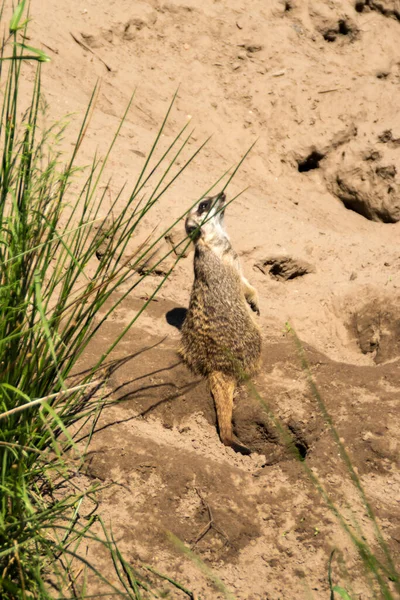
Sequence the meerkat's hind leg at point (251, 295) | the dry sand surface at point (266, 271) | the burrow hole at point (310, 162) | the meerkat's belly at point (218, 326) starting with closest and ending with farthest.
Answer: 1. the dry sand surface at point (266, 271)
2. the meerkat's belly at point (218, 326)
3. the meerkat's hind leg at point (251, 295)
4. the burrow hole at point (310, 162)

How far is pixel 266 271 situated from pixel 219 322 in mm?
1140

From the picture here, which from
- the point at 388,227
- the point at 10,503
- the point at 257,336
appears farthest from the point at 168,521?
the point at 388,227

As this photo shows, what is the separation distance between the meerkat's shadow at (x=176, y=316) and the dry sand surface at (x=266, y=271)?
0.08 ft

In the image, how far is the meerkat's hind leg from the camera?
4.12 metres

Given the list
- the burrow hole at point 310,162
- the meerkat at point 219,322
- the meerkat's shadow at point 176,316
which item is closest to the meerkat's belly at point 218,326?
the meerkat at point 219,322

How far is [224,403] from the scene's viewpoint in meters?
3.34

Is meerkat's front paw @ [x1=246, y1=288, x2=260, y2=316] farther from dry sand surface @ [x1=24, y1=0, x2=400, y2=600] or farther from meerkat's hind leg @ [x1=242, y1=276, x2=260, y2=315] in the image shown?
dry sand surface @ [x1=24, y1=0, x2=400, y2=600]

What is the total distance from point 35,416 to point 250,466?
1453mm

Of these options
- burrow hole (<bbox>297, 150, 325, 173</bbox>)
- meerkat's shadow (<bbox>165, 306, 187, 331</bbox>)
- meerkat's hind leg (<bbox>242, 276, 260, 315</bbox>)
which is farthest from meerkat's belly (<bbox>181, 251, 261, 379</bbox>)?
burrow hole (<bbox>297, 150, 325, 173</bbox>)

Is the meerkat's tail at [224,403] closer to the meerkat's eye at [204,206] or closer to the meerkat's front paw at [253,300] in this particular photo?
the meerkat's front paw at [253,300]

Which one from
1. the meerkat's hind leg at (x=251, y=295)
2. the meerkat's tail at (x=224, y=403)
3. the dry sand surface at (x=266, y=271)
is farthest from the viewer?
the meerkat's hind leg at (x=251, y=295)

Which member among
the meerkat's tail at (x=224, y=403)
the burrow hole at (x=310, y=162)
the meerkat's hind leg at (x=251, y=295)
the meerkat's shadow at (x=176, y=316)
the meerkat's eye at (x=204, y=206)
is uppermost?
the meerkat's eye at (x=204, y=206)

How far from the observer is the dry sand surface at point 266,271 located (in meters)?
2.49

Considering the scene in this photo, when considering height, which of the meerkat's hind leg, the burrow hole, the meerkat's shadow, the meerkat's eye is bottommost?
the meerkat's shadow
